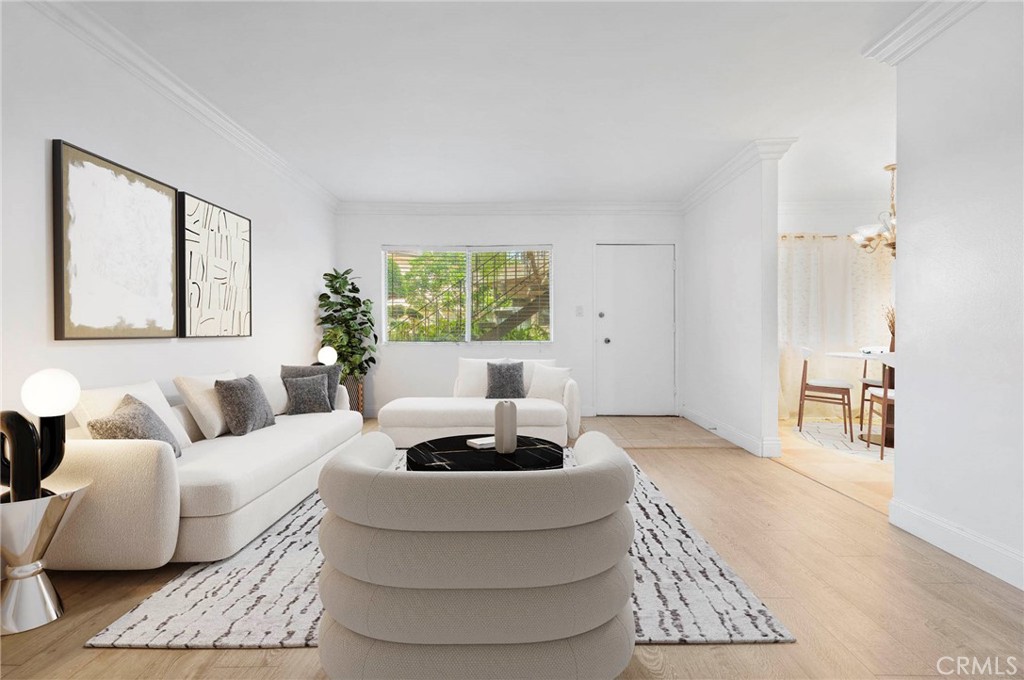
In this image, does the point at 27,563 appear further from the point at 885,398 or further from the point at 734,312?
the point at 885,398

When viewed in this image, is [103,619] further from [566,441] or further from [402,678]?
[566,441]

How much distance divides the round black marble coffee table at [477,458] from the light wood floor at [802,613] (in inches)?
29.8

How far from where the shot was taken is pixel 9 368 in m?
2.46

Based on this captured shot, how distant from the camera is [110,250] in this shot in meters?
3.04

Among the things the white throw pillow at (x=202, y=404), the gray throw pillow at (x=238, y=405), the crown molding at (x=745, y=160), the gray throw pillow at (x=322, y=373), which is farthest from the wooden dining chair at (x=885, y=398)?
the white throw pillow at (x=202, y=404)

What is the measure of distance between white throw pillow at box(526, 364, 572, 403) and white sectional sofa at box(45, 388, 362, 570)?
2.91 m

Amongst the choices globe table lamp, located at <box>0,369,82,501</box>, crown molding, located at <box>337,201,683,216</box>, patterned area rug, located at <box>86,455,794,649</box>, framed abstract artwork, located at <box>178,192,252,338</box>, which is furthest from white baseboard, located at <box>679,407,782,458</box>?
globe table lamp, located at <box>0,369,82,501</box>

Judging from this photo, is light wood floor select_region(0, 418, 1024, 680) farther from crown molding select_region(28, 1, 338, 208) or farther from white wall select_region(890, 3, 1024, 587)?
crown molding select_region(28, 1, 338, 208)

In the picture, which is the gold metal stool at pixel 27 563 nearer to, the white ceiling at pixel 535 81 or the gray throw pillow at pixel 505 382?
the white ceiling at pixel 535 81

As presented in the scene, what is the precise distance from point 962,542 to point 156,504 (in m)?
3.70

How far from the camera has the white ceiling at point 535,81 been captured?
2816mm

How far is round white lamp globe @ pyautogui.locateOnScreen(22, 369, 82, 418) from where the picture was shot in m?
2.15

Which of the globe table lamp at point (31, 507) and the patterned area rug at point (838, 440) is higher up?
the globe table lamp at point (31, 507)

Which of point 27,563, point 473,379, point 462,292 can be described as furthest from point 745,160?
point 27,563
